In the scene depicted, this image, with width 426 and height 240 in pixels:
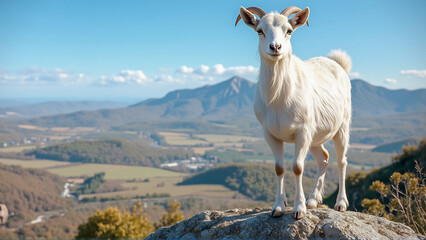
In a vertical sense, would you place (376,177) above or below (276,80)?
below

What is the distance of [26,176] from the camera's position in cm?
12669

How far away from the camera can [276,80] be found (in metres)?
6.98

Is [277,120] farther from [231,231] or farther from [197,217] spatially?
[197,217]

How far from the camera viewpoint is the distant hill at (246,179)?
121125 millimetres

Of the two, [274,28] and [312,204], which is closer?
[274,28]

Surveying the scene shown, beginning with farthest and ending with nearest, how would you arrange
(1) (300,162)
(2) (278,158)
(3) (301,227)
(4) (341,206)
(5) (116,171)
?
1. (5) (116,171)
2. (4) (341,206)
3. (2) (278,158)
4. (1) (300,162)
5. (3) (301,227)

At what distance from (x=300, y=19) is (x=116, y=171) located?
570 feet

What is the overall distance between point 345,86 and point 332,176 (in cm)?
11676

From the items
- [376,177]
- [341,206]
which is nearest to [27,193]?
[376,177]

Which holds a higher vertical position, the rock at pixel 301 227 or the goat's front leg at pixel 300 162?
the goat's front leg at pixel 300 162

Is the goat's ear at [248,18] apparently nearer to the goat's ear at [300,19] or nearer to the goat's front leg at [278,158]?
the goat's ear at [300,19]

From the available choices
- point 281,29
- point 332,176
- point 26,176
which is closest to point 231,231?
point 281,29

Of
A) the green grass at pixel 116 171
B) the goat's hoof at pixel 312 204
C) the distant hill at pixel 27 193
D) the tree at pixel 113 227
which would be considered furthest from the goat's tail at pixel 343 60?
the green grass at pixel 116 171

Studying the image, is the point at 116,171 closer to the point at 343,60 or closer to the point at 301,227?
the point at 343,60
